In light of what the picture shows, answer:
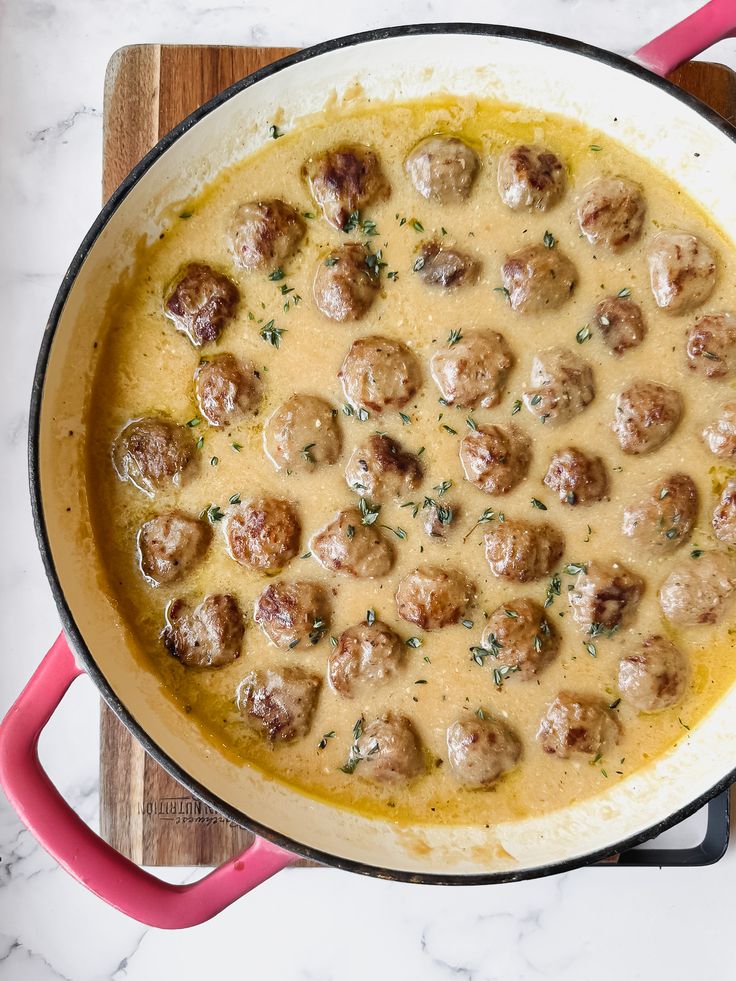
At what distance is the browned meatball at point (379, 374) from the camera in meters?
2.67

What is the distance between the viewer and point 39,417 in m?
2.52

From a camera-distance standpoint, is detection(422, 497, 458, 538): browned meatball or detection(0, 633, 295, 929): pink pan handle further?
detection(422, 497, 458, 538): browned meatball

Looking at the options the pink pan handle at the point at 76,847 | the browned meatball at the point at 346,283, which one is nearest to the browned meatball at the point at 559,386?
the browned meatball at the point at 346,283

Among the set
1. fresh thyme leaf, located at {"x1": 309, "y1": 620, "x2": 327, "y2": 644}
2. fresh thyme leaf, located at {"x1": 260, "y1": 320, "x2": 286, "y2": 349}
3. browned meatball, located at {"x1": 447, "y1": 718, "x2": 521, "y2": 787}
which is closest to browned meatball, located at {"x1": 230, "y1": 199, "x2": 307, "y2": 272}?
fresh thyme leaf, located at {"x1": 260, "y1": 320, "x2": 286, "y2": 349}

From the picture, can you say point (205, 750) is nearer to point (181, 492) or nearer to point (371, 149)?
point (181, 492)

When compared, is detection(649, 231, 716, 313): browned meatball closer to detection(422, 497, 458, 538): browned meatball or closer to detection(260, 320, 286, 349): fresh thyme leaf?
detection(422, 497, 458, 538): browned meatball

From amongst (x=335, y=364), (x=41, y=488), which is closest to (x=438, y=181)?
(x=335, y=364)

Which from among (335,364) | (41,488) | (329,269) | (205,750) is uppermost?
(329,269)

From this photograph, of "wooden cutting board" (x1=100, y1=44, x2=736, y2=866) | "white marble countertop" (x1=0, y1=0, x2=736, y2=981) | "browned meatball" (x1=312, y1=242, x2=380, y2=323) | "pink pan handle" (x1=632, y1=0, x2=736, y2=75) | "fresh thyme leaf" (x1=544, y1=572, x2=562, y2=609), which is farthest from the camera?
"white marble countertop" (x1=0, y1=0, x2=736, y2=981)

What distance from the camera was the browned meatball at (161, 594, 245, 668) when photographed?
2.73 meters

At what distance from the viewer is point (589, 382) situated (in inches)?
107

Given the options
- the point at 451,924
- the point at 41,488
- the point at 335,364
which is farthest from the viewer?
the point at 451,924

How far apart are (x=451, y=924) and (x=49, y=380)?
232 cm

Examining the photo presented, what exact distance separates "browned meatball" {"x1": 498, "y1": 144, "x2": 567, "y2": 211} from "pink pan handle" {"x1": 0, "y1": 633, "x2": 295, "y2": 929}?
1.97 metres
